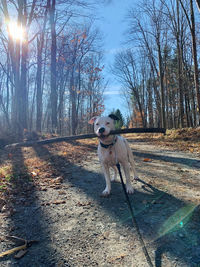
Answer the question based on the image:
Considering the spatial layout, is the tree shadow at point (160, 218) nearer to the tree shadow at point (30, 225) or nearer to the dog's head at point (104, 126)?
the tree shadow at point (30, 225)

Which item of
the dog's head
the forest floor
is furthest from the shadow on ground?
the dog's head

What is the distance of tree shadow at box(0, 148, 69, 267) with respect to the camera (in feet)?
6.06

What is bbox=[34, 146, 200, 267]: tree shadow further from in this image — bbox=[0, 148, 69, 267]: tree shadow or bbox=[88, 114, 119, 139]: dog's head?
bbox=[88, 114, 119, 139]: dog's head

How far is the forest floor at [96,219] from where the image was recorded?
184 cm

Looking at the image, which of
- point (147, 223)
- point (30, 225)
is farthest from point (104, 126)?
point (30, 225)

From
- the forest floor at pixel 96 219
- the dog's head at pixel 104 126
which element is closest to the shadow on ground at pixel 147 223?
the forest floor at pixel 96 219

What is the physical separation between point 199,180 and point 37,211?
3.50 metres

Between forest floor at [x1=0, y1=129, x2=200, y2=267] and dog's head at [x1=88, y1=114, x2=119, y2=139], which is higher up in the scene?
dog's head at [x1=88, y1=114, x2=119, y2=139]

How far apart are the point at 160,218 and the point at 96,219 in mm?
900

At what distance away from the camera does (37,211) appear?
297cm

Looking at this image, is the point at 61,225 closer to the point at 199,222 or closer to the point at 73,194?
the point at 73,194

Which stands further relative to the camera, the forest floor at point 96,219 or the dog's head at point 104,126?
the dog's head at point 104,126

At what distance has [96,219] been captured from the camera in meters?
2.62

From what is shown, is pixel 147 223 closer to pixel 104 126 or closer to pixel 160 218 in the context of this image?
pixel 160 218
